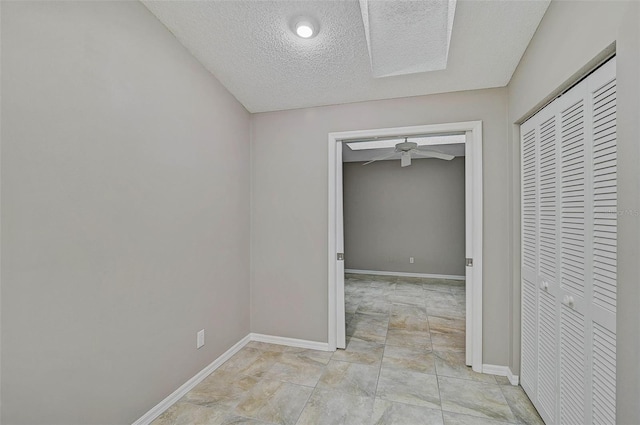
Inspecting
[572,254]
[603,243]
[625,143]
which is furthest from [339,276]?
[625,143]

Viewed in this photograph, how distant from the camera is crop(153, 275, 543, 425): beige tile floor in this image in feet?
5.85

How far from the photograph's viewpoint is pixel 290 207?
9.23 feet

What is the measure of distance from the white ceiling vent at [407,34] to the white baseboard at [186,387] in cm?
270

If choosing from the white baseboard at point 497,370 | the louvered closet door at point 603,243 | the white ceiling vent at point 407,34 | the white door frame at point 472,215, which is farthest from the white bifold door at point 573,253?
the white ceiling vent at point 407,34

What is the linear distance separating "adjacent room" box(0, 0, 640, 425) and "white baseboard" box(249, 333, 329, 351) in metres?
0.02

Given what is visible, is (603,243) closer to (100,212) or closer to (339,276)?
(339,276)

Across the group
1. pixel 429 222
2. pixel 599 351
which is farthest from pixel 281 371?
pixel 429 222

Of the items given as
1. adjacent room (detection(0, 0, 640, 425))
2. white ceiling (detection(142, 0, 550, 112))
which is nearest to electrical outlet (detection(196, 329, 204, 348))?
adjacent room (detection(0, 0, 640, 425))

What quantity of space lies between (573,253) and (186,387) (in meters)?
2.57

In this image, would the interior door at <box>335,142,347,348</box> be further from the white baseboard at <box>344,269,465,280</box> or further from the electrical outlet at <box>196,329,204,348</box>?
the white baseboard at <box>344,269,465,280</box>

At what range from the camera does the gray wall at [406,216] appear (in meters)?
5.61

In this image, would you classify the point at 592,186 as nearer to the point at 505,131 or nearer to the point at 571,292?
the point at 571,292

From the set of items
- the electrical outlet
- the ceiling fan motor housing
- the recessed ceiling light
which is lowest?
the electrical outlet

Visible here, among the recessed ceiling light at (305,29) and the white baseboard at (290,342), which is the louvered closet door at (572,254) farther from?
the white baseboard at (290,342)
